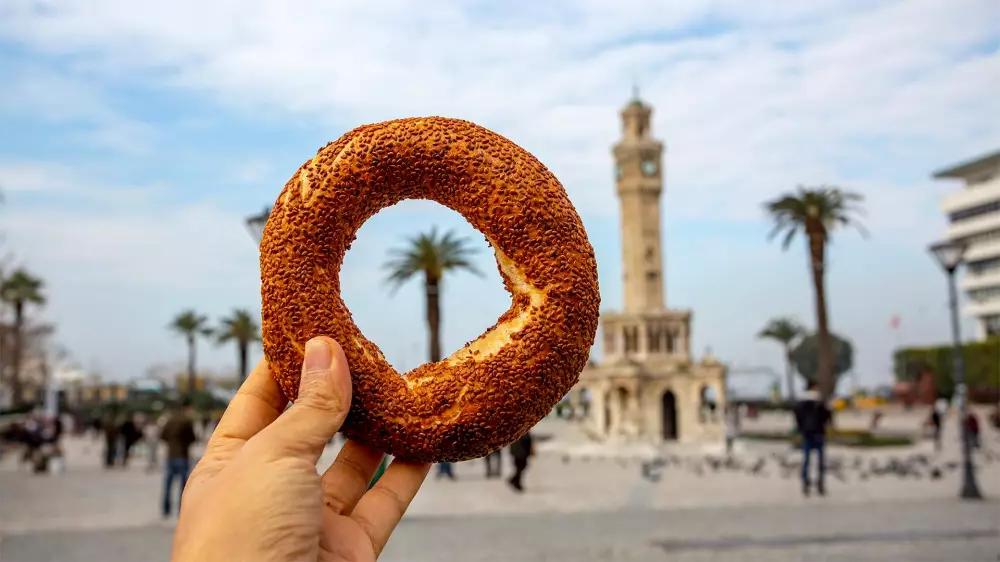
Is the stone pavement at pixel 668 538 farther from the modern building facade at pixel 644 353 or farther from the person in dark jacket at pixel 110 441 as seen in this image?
the modern building facade at pixel 644 353

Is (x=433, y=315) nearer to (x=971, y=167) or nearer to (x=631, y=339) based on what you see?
(x=631, y=339)

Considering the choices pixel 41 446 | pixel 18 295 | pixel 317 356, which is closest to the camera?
pixel 317 356

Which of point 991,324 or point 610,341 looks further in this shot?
point 991,324

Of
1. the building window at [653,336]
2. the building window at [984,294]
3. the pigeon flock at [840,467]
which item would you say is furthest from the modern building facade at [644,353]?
the building window at [984,294]

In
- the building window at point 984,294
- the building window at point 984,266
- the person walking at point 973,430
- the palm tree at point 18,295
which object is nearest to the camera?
the person walking at point 973,430

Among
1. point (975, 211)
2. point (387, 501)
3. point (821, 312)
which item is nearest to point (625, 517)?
point (387, 501)

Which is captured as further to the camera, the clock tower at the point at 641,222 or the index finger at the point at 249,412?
the clock tower at the point at 641,222
